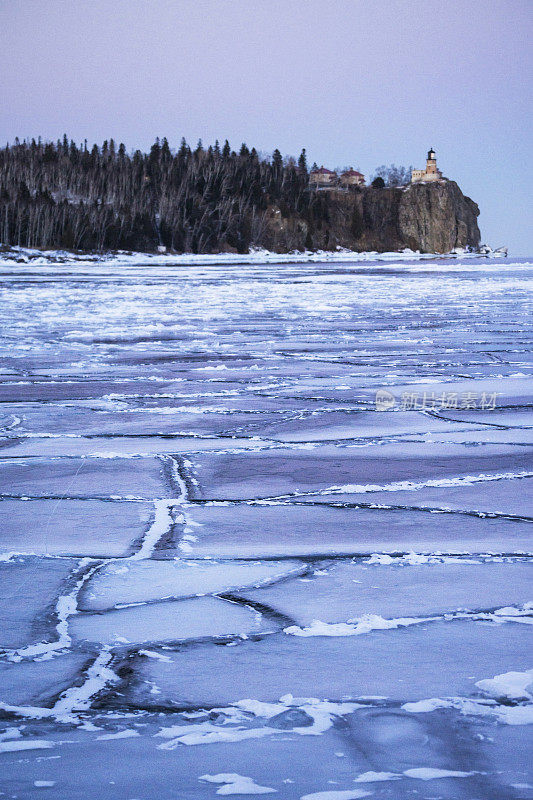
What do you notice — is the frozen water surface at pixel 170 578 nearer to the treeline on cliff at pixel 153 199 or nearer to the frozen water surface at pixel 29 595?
the frozen water surface at pixel 29 595

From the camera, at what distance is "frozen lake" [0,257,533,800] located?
4.75 ft

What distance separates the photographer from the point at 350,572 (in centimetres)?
236

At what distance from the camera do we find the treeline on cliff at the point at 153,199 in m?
76.8

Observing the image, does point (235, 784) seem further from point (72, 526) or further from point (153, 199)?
point (153, 199)

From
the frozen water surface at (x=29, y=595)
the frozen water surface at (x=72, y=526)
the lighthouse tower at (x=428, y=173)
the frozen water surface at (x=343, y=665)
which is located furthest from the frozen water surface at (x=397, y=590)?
the lighthouse tower at (x=428, y=173)

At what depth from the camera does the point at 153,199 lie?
9500 cm

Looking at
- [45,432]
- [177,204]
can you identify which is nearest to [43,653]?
[45,432]

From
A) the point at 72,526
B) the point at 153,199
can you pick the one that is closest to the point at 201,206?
the point at 153,199

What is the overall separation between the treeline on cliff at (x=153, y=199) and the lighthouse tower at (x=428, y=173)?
731 inches

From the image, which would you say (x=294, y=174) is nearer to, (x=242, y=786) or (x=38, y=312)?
(x=38, y=312)

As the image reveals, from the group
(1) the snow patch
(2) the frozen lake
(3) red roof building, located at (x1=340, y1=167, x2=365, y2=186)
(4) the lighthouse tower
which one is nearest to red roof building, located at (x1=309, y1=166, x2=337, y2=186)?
(3) red roof building, located at (x1=340, y1=167, x2=365, y2=186)

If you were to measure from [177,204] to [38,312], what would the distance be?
81.0 m

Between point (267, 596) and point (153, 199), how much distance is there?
9588 cm

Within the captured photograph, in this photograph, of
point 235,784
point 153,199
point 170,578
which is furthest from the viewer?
point 153,199
